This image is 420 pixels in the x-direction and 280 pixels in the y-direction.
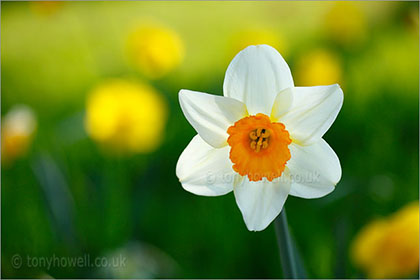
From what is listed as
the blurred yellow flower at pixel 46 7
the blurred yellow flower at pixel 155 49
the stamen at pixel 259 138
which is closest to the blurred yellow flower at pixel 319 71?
the blurred yellow flower at pixel 155 49

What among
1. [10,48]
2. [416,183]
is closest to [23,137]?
[416,183]

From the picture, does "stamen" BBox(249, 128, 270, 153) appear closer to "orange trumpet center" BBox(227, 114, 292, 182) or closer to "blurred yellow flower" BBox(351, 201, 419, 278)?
"orange trumpet center" BBox(227, 114, 292, 182)

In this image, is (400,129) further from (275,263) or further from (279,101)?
(279,101)

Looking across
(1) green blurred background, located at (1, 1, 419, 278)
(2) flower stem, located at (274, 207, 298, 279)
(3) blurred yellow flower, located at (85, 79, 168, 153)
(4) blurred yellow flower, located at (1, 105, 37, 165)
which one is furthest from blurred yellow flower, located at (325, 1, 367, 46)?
(2) flower stem, located at (274, 207, 298, 279)

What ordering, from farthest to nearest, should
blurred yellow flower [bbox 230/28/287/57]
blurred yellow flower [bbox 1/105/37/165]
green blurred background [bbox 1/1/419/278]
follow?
1. blurred yellow flower [bbox 230/28/287/57]
2. blurred yellow flower [bbox 1/105/37/165]
3. green blurred background [bbox 1/1/419/278]

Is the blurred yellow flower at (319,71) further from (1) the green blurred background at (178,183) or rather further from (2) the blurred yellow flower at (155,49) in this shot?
(2) the blurred yellow flower at (155,49)

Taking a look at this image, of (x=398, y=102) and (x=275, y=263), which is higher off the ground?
(x=398, y=102)
